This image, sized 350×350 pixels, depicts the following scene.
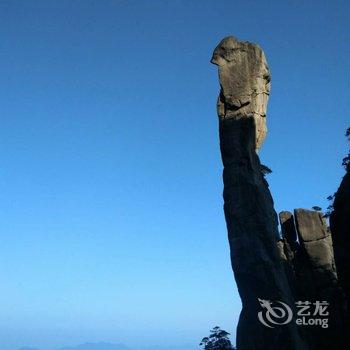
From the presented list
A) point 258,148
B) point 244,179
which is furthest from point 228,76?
point 244,179

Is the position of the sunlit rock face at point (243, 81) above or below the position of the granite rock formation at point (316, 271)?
above

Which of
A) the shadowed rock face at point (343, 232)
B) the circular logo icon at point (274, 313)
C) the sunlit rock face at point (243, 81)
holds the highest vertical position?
the sunlit rock face at point (243, 81)

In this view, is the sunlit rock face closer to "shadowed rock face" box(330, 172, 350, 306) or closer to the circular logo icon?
"shadowed rock face" box(330, 172, 350, 306)

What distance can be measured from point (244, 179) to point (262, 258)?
4.55m

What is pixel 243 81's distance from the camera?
94.1 feet

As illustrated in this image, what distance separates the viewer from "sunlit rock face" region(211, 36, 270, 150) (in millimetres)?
28281

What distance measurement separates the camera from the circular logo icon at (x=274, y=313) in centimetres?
2320

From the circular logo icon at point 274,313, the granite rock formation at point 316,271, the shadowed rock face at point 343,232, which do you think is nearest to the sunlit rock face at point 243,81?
the shadowed rock face at point 343,232

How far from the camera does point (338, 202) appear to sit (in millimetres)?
25219

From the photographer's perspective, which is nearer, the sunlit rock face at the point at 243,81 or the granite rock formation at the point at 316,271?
the sunlit rock face at the point at 243,81

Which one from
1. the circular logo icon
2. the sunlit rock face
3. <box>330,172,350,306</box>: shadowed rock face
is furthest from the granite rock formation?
the sunlit rock face

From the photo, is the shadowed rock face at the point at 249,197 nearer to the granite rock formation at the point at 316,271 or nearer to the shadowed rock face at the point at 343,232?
the shadowed rock face at the point at 343,232

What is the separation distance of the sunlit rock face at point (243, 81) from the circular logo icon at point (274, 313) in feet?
31.7

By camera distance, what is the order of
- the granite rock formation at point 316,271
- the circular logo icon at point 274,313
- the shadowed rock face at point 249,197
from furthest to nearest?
the granite rock formation at point 316,271, the shadowed rock face at point 249,197, the circular logo icon at point 274,313
